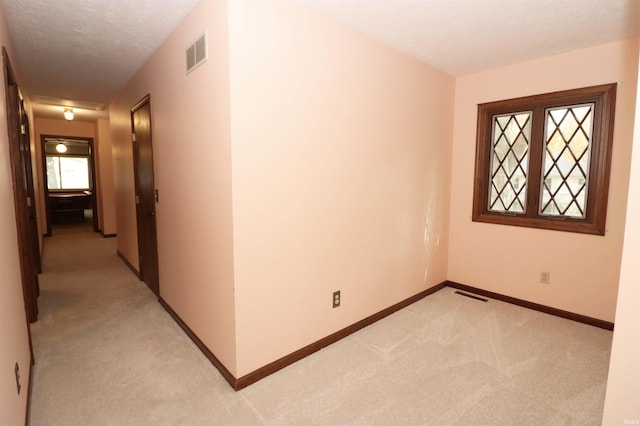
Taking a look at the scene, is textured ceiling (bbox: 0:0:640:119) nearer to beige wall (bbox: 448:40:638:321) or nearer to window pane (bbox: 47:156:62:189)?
beige wall (bbox: 448:40:638:321)

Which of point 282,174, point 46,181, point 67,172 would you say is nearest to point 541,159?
point 282,174

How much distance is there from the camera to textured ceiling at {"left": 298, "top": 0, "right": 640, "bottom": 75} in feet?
6.87

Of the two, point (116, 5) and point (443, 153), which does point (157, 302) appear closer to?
point (116, 5)

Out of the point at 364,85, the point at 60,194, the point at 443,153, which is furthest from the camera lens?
the point at 60,194

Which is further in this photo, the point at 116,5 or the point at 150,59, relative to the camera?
the point at 150,59

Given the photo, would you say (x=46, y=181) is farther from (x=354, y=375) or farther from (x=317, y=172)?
(x=354, y=375)

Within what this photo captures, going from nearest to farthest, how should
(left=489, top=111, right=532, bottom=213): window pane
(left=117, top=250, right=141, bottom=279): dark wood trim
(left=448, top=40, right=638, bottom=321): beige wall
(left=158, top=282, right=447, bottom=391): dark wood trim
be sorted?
(left=158, top=282, right=447, bottom=391): dark wood trim, (left=448, top=40, right=638, bottom=321): beige wall, (left=489, top=111, right=532, bottom=213): window pane, (left=117, top=250, right=141, bottom=279): dark wood trim

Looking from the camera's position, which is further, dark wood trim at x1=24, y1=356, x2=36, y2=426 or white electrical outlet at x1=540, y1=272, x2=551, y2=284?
white electrical outlet at x1=540, y1=272, x2=551, y2=284

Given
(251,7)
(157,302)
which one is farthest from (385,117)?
(157,302)

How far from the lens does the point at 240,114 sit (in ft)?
6.09

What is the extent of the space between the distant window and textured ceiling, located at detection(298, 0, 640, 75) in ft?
35.6

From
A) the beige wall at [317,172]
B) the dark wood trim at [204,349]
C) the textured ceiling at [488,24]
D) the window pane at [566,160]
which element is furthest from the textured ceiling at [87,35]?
the window pane at [566,160]

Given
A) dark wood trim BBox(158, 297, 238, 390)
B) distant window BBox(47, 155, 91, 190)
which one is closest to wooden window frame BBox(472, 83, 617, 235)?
dark wood trim BBox(158, 297, 238, 390)

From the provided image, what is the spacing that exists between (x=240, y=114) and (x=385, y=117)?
1.40m
